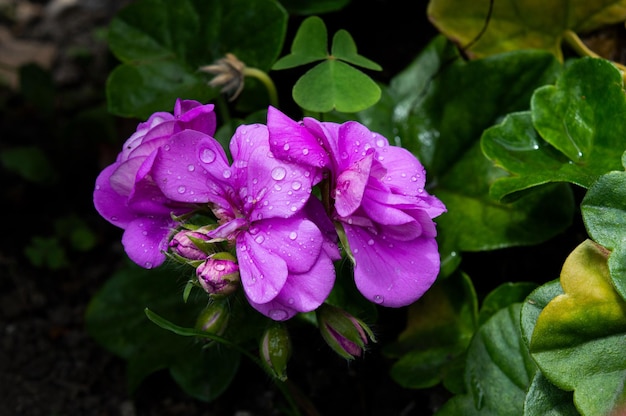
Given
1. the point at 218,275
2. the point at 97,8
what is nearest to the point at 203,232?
the point at 218,275

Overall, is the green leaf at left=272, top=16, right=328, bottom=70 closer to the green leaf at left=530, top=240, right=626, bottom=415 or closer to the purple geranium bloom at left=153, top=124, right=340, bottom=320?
the purple geranium bloom at left=153, top=124, right=340, bottom=320

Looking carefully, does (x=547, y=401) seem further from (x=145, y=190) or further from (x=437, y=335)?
(x=145, y=190)

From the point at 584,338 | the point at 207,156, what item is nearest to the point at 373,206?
the point at 207,156

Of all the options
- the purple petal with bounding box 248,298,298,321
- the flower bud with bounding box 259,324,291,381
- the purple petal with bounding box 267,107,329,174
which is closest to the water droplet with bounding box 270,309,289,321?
the purple petal with bounding box 248,298,298,321

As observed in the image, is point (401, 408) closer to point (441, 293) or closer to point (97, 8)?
point (441, 293)

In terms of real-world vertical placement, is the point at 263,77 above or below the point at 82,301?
above

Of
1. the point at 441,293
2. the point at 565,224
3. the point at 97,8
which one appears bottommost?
the point at 97,8
